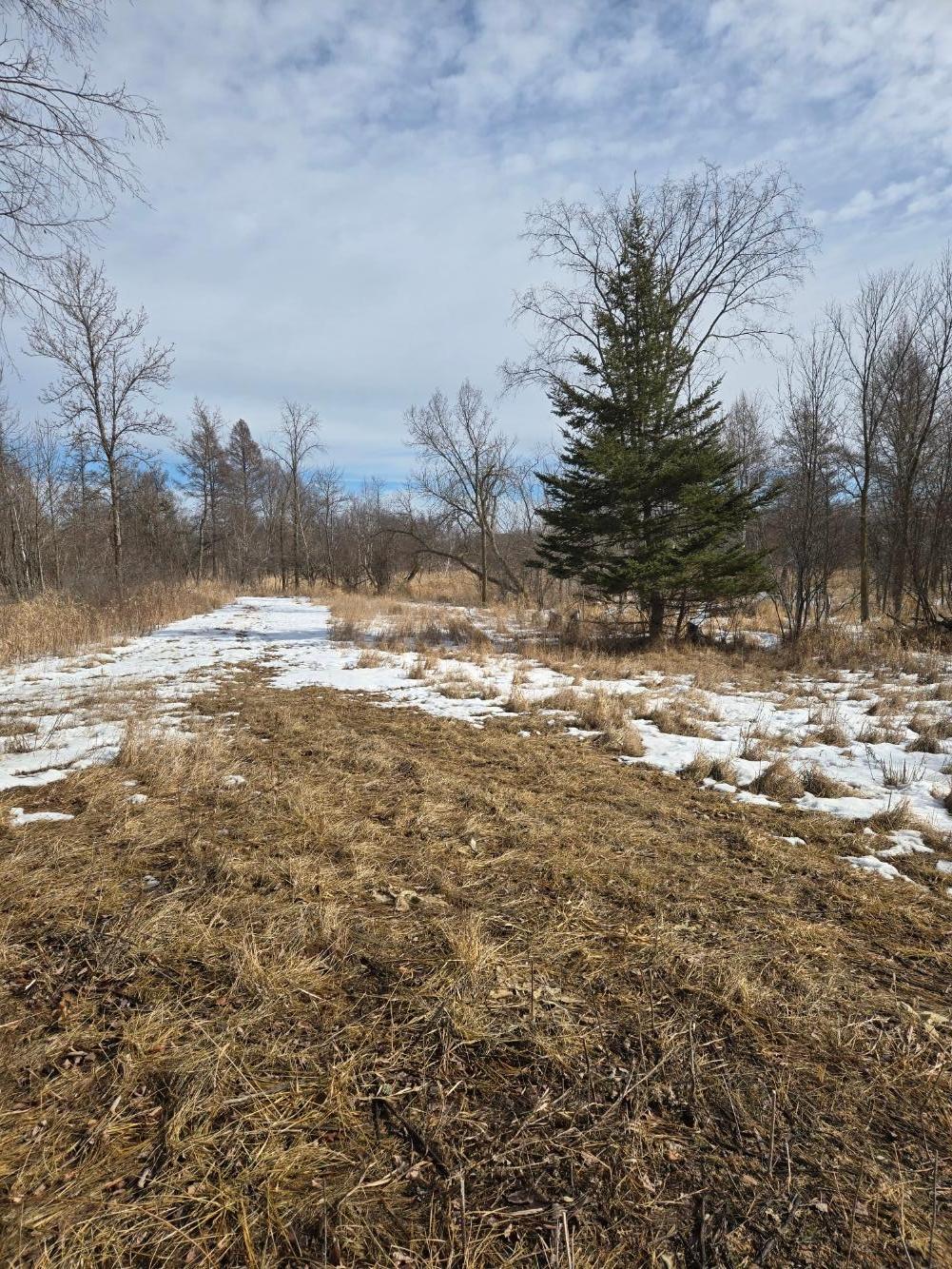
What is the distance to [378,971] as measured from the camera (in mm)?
2195

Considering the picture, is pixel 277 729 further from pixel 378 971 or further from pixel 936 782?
pixel 936 782

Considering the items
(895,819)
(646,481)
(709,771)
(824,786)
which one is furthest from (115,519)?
(895,819)

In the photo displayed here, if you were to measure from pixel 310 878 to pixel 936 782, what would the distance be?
5.04m

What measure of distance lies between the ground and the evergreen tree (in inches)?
375

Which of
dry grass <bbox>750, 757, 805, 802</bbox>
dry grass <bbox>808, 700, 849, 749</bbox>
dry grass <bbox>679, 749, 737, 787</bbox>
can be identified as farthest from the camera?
dry grass <bbox>808, 700, 849, 749</bbox>

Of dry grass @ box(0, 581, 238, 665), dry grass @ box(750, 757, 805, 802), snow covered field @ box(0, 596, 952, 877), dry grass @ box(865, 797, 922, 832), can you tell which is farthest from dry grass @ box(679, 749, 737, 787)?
dry grass @ box(0, 581, 238, 665)

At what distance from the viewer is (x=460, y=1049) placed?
72.9 inches

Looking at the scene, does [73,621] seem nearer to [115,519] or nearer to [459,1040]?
[115,519]

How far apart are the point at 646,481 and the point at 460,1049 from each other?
12214 millimetres

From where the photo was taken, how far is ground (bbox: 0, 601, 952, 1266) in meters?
1.35

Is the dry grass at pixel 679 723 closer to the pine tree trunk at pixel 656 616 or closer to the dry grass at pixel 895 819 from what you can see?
the dry grass at pixel 895 819

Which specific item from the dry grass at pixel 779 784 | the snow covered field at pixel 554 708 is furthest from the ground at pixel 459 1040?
the snow covered field at pixel 554 708

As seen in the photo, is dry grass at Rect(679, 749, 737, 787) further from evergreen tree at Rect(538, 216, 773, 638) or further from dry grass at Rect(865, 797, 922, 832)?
evergreen tree at Rect(538, 216, 773, 638)

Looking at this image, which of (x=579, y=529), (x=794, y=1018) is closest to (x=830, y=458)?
(x=579, y=529)
